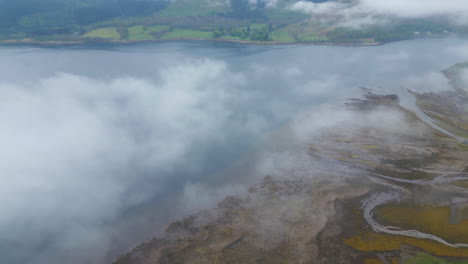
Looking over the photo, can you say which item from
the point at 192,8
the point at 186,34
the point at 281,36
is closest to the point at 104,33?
the point at 186,34

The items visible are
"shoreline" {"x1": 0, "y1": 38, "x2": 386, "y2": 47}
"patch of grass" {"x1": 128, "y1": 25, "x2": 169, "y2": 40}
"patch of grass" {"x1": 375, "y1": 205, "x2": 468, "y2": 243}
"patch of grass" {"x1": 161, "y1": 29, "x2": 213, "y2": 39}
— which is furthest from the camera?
"patch of grass" {"x1": 161, "y1": 29, "x2": 213, "y2": 39}

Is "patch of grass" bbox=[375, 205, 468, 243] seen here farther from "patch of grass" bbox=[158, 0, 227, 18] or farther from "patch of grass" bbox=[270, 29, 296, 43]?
"patch of grass" bbox=[158, 0, 227, 18]

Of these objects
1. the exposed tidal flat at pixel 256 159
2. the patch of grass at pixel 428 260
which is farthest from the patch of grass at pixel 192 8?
the patch of grass at pixel 428 260

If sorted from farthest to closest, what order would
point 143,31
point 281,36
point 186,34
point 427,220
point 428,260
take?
point 281,36
point 186,34
point 143,31
point 427,220
point 428,260

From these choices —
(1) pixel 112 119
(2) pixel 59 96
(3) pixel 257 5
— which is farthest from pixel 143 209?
(3) pixel 257 5

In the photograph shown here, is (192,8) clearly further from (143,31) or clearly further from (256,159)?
(256,159)

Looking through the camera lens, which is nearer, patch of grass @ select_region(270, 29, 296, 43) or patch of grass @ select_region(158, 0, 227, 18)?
patch of grass @ select_region(270, 29, 296, 43)

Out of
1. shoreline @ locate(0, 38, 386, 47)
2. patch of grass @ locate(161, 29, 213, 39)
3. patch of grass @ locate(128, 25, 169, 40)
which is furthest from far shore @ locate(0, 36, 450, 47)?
patch of grass @ locate(128, 25, 169, 40)
